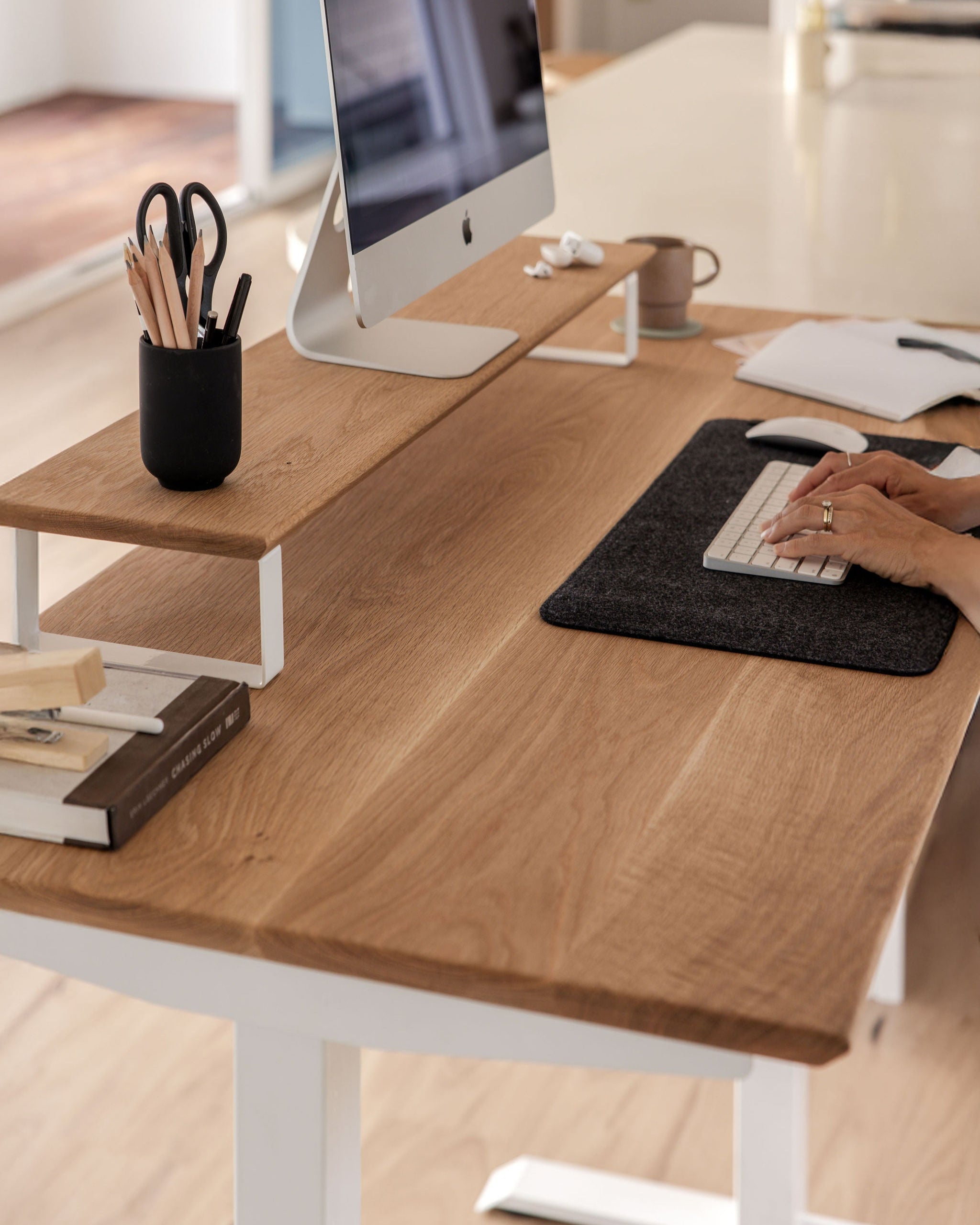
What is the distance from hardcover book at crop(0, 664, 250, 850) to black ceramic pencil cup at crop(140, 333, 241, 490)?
0.16 m

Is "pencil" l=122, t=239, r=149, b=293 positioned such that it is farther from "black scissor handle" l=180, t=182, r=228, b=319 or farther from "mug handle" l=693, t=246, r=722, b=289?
"mug handle" l=693, t=246, r=722, b=289

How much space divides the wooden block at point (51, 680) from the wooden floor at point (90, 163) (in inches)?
169

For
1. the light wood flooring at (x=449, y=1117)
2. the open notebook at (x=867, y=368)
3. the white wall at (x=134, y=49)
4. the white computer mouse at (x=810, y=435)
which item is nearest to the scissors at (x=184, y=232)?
the white computer mouse at (x=810, y=435)

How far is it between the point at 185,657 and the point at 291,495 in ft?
0.47

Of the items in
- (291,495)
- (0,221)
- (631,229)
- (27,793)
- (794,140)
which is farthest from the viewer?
(0,221)

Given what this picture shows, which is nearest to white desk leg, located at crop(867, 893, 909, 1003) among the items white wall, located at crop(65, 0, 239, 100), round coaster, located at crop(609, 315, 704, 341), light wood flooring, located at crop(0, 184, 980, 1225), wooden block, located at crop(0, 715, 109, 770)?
light wood flooring, located at crop(0, 184, 980, 1225)

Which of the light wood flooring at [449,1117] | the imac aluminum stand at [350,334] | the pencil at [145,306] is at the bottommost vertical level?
the light wood flooring at [449,1117]

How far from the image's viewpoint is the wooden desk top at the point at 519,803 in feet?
2.51

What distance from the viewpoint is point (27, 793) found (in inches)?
33.3

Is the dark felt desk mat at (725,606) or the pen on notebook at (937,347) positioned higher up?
the pen on notebook at (937,347)

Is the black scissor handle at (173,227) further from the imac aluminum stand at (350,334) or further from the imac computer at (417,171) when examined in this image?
the imac aluminum stand at (350,334)

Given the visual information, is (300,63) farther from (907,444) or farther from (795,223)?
(907,444)

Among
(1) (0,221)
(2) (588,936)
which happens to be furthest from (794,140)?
(1) (0,221)

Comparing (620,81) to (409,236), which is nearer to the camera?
(409,236)
